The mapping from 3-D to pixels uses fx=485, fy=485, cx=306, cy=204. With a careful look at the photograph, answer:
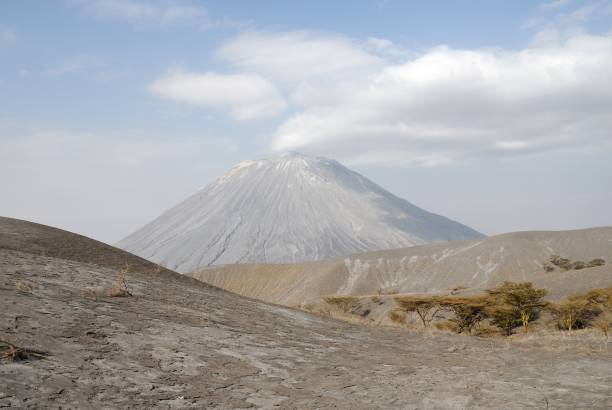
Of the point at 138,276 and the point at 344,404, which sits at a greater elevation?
the point at 138,276

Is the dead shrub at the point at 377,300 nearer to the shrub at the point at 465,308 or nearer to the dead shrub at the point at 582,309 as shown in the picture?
the shrub at the point at 465,308

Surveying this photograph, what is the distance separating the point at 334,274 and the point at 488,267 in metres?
30.1

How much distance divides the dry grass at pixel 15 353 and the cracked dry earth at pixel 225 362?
95 millimetres

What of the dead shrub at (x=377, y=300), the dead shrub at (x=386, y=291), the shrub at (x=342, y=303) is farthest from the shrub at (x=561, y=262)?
the shrub at (x=342, y=303)

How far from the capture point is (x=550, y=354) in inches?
414

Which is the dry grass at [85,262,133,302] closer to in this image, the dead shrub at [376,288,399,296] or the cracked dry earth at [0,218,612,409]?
the cracked dry earth at [0,218,612,409]

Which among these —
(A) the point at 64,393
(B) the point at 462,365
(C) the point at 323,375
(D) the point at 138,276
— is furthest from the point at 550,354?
(D) the point at 138,276

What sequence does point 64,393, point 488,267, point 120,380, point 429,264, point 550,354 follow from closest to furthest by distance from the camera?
1. point 64,393
2. point 120,380
3. point 550,354
4. point 488,267
5. point 429,264

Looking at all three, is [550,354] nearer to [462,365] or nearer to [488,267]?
[462,365]

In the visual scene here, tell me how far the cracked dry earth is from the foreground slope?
71.8 metres

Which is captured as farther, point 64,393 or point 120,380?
point 120,380

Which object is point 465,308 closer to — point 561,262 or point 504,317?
point 504,317

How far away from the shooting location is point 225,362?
775 centimetres

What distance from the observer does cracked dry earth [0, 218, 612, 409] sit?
6047 millimetres
